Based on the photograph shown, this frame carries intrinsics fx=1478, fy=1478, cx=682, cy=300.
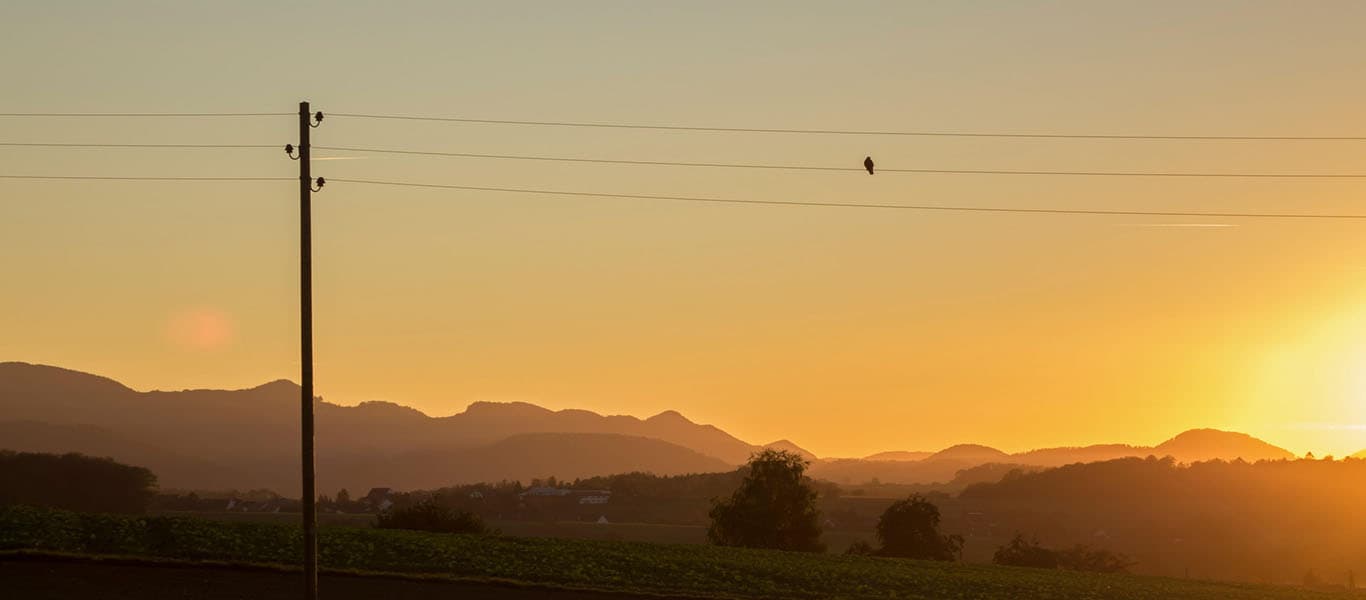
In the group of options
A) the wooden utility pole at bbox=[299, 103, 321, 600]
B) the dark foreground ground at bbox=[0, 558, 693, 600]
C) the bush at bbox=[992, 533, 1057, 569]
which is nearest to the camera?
the wooden utility pole at bbox=[299, 103, 321, 600]

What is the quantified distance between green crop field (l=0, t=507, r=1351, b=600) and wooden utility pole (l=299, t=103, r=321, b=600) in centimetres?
1927

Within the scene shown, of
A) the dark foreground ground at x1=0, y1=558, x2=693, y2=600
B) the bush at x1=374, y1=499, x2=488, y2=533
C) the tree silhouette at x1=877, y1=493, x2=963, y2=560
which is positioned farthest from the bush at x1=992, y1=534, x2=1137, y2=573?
the dark foreground ground at x1=0, y1=558, x2=693, y2=600

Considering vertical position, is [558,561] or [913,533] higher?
[913,533]

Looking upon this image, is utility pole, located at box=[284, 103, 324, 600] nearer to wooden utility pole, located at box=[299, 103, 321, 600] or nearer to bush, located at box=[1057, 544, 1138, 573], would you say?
wooden utility pole, located at box=[299, 103, 321, 600]

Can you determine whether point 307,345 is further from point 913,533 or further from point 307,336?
point 913,533

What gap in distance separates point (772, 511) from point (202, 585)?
77.0m

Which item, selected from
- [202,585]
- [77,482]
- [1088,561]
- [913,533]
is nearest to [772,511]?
[913,533]

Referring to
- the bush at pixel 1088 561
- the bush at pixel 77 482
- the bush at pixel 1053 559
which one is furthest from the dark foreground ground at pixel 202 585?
the bush at pixel 77 482

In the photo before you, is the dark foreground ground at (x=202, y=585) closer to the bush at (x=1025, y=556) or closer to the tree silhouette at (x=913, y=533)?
the bush at (x=1025, y=556)

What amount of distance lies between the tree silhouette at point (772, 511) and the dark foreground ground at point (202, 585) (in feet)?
216

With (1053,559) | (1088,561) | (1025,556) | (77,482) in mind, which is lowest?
(1088,561)

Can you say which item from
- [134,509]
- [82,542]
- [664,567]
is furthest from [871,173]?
[134,509]

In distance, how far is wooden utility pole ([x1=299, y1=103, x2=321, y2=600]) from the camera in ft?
137

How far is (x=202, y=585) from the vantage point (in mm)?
54469
